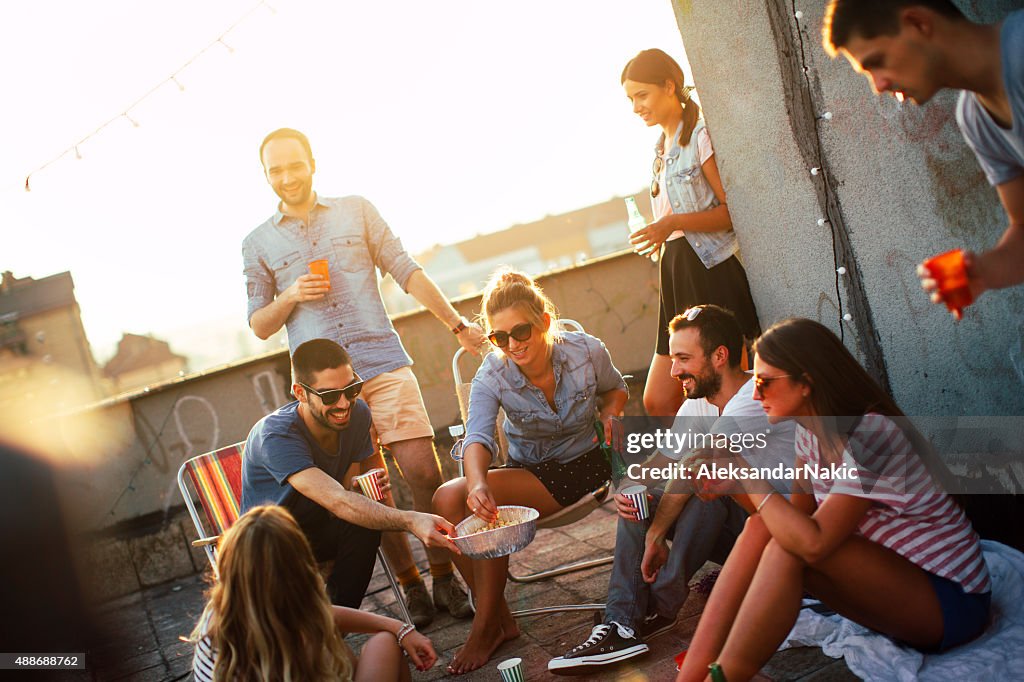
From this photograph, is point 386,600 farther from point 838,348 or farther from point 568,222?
point 568,222

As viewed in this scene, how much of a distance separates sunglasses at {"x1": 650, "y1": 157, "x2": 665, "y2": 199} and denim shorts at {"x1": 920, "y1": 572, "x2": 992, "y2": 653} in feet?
7.12

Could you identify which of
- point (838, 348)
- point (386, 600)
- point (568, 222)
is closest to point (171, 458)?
point (386, 600)

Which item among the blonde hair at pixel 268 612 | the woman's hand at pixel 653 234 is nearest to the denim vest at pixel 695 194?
the woman's hand at pixel 653 234

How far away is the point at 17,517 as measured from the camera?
242cm

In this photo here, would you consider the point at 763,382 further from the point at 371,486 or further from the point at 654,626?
the point at 371,486

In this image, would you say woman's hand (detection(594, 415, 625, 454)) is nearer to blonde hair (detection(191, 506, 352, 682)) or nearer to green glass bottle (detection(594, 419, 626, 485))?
green glass bottle (detection(594, 419, 626, 485))

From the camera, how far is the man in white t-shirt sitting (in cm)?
299

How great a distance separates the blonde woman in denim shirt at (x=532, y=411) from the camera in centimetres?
351

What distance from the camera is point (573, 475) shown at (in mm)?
3639

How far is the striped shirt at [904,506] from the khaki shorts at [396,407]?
2.34 metres

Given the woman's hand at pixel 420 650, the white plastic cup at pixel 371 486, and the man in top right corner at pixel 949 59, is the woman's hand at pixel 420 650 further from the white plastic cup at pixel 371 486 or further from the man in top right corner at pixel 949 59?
the man in top right corner at pixel 949 59

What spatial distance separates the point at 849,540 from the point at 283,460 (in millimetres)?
2103

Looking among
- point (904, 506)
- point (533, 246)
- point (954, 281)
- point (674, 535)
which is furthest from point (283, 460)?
point (533, 246)

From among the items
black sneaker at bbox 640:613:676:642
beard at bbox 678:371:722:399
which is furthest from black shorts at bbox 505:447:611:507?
beard at bbox 678:371:722:399
